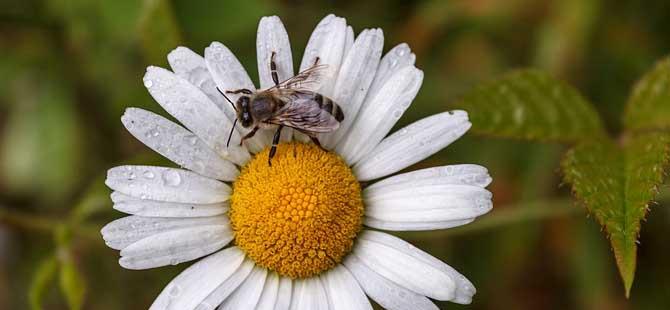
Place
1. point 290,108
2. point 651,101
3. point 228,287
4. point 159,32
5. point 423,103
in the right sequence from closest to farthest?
point 228,287 → point 290,108 → point 651,101 → point 159,32 → point 423,103

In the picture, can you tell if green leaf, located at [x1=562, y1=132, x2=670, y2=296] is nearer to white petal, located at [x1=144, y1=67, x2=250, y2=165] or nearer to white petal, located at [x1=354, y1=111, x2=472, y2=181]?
white petal, located at [x1=354, y1=111, x2=472, y2=181]

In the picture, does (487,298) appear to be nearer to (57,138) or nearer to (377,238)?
(377,238)

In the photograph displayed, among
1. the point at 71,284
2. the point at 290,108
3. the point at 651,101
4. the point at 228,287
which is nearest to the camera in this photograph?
the point at 228,287

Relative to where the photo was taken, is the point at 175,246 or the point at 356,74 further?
the point at 356,74

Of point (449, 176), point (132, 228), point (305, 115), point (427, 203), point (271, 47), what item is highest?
point (271, 47)

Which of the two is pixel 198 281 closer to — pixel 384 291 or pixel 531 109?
pixel 384 291

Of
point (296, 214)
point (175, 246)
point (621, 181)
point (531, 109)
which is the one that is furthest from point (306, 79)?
point (621, 181)
